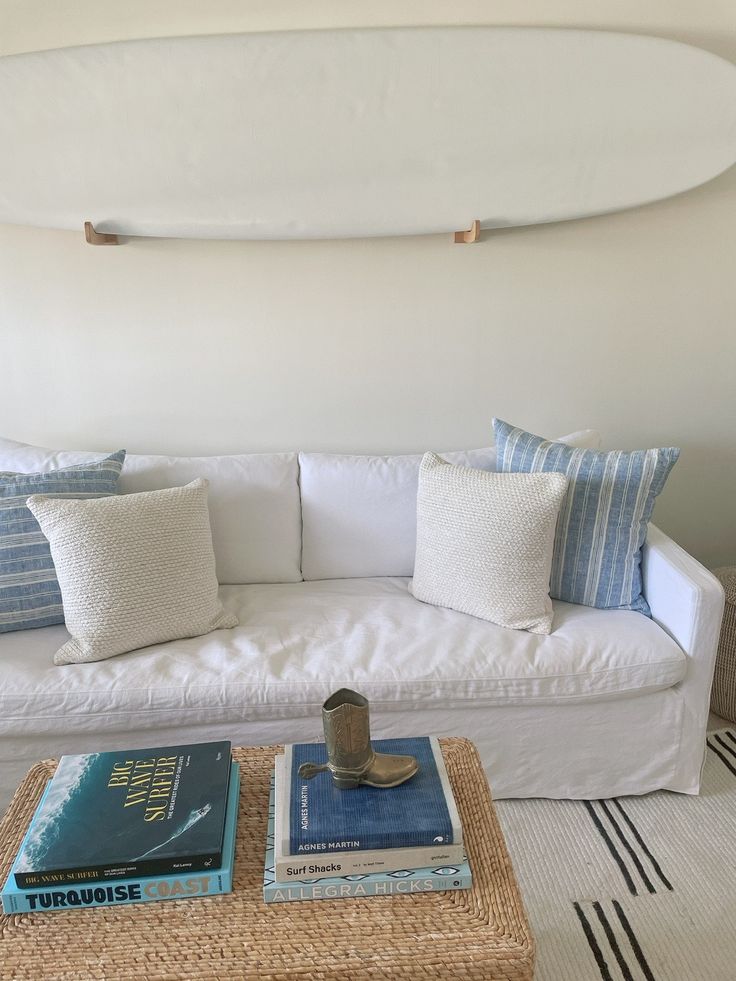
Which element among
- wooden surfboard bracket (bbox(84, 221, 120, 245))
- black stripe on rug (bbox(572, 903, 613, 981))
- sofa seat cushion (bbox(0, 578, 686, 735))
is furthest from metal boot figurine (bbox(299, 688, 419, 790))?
wooden surfboard bracket (bbox(84, 221, 120, 245))

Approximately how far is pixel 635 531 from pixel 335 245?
129 cm

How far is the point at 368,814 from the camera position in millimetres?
1227

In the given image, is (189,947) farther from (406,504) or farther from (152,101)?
(152,101)

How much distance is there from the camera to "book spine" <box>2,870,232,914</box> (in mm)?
1155

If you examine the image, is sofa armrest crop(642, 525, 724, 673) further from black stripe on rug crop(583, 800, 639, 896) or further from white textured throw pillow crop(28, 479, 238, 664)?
white textured throw pillow crop(28, 479, 238, 664)

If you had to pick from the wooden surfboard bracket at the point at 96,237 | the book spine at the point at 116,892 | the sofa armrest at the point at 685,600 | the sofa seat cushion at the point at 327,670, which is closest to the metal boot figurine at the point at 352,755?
the book spine at the point at 116,892

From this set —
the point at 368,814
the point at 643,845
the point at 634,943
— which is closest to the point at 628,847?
the point at 643,845

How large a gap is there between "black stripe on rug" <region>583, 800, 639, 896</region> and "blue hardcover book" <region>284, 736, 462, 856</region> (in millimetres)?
706

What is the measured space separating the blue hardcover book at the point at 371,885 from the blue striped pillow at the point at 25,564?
1.13 meters

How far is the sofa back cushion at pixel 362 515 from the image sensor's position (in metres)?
2.34

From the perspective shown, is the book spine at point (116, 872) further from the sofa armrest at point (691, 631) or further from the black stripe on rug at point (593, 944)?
the sofa armrest at point (691, 631)

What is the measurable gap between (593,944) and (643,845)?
341 millimetres

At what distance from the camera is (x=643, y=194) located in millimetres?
2379

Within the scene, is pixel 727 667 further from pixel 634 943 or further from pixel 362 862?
pixel 362 862
